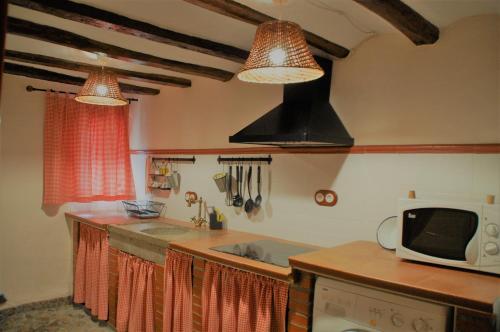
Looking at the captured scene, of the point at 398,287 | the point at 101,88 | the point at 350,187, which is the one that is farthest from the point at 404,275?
the point at 101,88

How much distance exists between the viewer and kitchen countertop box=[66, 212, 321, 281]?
1868 mm

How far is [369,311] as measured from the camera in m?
1.50

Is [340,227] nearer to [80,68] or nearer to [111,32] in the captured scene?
[111,32]

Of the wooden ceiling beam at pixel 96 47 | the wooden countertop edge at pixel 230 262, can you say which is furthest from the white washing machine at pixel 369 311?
the wooden ceiling beam at pixel 96 47

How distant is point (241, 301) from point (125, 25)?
156 centimetres

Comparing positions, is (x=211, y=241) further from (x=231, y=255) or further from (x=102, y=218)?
(x=102, y=218)

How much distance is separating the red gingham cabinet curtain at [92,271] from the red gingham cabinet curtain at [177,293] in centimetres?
94

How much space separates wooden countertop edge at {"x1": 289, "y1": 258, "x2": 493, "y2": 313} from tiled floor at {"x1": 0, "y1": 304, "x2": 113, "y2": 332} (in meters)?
2.17

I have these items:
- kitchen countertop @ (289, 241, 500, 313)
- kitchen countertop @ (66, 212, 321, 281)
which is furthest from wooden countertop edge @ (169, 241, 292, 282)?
kitchen countertop @ (289, 241, 500, 313)

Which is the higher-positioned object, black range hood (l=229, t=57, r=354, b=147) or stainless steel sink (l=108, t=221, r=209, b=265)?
black range hood (l=229, t=57, r=354, b=147)

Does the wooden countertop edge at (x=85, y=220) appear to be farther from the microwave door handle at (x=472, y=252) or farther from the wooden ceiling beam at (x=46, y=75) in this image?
the microwave door handle at (x=472, y=252)

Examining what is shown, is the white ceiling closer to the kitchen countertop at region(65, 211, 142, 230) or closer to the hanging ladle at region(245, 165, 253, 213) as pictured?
the hanging ladle at region(245, 165, 253, 213)

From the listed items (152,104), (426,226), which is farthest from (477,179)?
(152,104)

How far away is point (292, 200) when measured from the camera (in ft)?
8.47
